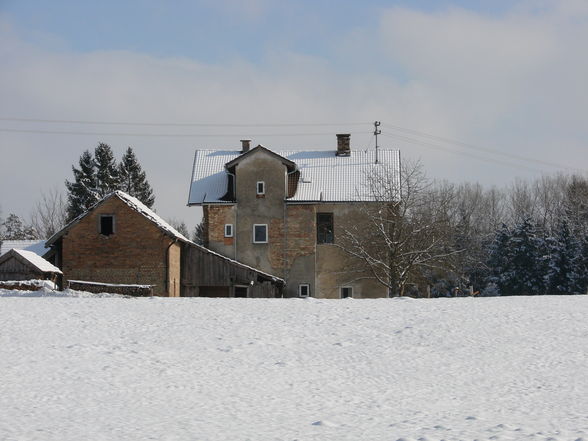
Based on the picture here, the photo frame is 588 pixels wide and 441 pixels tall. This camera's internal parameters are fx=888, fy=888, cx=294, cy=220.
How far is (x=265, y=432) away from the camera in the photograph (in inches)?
468

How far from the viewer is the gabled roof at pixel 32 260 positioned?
41.2 meters

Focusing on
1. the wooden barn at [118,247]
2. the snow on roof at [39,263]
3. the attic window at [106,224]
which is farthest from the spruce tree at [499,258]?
the snow on roof at [39,263]

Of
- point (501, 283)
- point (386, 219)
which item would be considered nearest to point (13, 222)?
point (501, 283)

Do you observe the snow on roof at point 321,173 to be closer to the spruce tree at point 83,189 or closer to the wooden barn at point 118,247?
the wooden barn at point 118,247

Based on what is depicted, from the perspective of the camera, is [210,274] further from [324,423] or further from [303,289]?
[324,423]

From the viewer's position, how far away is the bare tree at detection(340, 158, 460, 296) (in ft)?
140

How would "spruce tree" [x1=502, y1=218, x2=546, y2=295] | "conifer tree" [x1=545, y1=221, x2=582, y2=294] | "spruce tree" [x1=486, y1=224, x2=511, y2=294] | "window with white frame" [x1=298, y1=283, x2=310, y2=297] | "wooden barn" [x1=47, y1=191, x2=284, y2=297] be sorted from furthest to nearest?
"spruce tree" [x1=486, y1=224, x2=511, y2=294]
"spruce tree" [x1=502, y1=218, x2=546, y2=295]
"conifer tree" [x1=545, y1=221, x2=582, y2=294]
"window with white frame" [x1=298, y1=283, x2=310, y2=297]
"wooden barn" [x1=47, y1=191, x2=284, y2=297]

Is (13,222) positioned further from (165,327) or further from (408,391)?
(408,391)

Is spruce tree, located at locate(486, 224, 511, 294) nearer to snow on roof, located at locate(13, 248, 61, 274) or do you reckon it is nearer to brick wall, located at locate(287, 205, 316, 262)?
brick wall, located at locate(287, 205, 316, 262)

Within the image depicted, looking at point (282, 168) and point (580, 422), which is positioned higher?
point (282, 168)

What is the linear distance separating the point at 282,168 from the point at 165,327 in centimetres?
2863

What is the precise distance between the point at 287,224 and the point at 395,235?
6.78m

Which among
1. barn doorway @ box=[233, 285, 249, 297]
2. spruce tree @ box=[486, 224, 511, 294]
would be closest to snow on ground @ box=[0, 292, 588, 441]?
barn doorway @ box=[233, 285, 249, 297]

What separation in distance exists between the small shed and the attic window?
2913 mm
